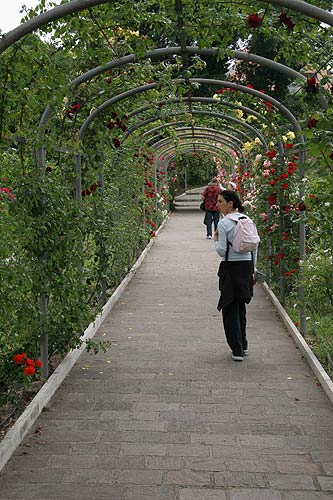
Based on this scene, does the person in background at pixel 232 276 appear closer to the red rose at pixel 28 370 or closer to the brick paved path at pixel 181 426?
the brick paved path at pixel 181 426

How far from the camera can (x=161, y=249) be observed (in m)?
A: 15.7

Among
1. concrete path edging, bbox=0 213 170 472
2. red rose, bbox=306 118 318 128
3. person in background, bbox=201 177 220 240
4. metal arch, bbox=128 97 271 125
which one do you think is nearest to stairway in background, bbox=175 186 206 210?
person in background, bbox=201 177 220 240

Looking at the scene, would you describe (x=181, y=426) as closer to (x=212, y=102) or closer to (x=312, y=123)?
(x=312, y=123)

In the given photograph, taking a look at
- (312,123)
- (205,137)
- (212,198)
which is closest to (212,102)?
(312,123)

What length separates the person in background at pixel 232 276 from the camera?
19.8ft

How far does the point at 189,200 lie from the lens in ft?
116

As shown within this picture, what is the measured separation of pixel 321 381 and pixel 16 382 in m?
2.42

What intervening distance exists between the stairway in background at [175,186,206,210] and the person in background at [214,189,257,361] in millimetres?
24927

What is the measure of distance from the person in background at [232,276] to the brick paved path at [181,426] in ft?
0.89

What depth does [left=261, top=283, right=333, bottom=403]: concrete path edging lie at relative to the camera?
522 centimetres

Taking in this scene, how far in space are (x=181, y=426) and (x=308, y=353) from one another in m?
2.06

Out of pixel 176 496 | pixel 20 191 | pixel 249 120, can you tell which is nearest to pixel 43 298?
pixel 20 191

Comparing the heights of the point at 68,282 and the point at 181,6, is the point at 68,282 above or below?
below

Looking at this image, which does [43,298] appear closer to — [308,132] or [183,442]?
[183,442]
